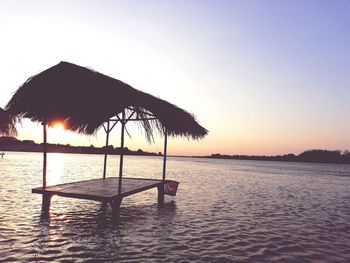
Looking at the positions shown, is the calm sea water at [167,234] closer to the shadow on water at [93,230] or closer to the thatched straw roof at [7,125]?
the shadow on water at [93,230]

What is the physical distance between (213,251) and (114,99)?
4.82m

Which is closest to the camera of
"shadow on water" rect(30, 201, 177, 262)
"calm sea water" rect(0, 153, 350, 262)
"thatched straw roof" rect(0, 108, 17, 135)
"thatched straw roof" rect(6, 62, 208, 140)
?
"shadow on water" rect(30, 201, 177, 262)

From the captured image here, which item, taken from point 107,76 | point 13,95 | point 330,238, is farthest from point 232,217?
point 13,95

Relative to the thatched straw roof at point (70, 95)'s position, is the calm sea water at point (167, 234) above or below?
below

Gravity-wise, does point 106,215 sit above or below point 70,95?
below

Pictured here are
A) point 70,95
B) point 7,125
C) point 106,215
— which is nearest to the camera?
point 70,95

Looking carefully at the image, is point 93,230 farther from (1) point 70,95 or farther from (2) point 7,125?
(2) point 7,125

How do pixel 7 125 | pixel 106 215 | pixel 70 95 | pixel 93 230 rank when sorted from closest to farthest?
pixel 93 230 → pixel 70 95 → pixel 106 215 → pixel 7 125

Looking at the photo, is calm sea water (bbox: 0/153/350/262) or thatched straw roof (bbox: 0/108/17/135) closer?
calm sea water (bbox: 0/153/350/262)

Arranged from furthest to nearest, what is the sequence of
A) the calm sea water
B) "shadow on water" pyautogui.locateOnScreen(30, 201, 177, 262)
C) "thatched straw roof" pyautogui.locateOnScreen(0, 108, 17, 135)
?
"thatched straw roof" pyautogui.locateOnScreen(0, 108, 17, 135)
the calm sea water
"shadow on water" pyautogui.locateOnScreen(30, 201, 177, 262)

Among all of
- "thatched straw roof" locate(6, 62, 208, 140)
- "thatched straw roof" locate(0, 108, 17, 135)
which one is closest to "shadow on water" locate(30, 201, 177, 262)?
"thatched straw roof" locate(6, 62, 208, 140)

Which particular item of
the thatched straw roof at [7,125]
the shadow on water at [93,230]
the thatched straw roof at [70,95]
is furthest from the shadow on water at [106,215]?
the thatched straw roof at [7,125]

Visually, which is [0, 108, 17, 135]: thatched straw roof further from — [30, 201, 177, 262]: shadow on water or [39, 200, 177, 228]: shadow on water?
[39, 200, 177, 228]: shadow on water

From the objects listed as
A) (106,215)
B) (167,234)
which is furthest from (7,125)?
(167,234)
